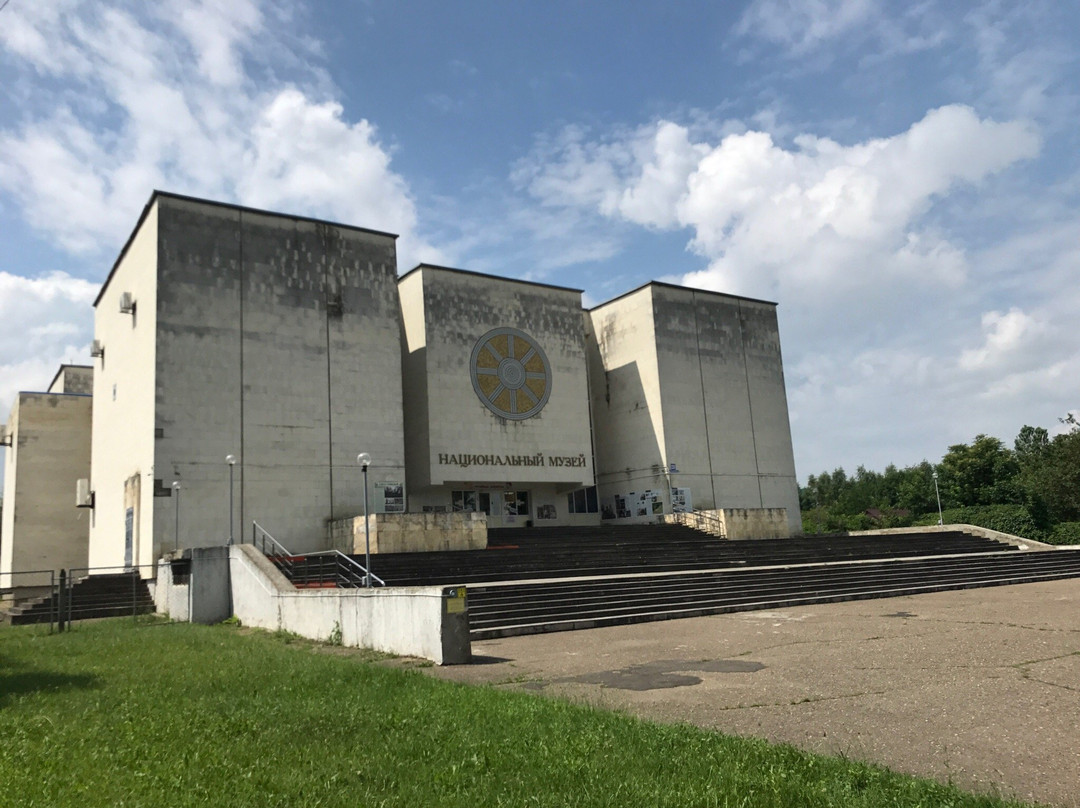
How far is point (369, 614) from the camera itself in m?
12.9

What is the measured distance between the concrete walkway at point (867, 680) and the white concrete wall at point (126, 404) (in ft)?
55.3

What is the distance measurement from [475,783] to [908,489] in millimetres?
78501

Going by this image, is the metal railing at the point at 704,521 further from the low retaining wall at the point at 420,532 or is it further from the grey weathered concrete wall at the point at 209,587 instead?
the grey weathered concrete wall at the point at 209,587

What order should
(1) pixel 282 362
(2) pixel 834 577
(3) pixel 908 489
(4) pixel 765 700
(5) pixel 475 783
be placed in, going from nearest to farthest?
(5) pixel 475 783, (4) pixel 765 700, (2) pixel 834 577, (1) pixel 282 362, (3) pixel 908 489

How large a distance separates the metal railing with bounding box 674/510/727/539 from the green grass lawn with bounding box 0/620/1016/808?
24147 mm

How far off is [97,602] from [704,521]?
20.8 metres

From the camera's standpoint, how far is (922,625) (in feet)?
42.4

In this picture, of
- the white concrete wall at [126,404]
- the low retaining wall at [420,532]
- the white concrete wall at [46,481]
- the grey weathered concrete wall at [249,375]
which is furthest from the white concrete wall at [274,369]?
the white concrete wall at [46,481]

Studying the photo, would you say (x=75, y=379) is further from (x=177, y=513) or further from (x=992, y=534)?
(x=992, y=534)

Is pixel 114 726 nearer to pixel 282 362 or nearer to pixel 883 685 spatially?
pixel 883 685

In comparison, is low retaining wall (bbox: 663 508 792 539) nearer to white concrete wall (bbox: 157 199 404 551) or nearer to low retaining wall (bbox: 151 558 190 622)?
white concrete wall (bbox: 157 199 404 551)

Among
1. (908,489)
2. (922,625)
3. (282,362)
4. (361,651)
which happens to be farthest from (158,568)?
(908,489)

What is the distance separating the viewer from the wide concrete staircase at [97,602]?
20.6 meters

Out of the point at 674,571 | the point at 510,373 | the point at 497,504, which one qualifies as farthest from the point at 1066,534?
the point at 674,571
